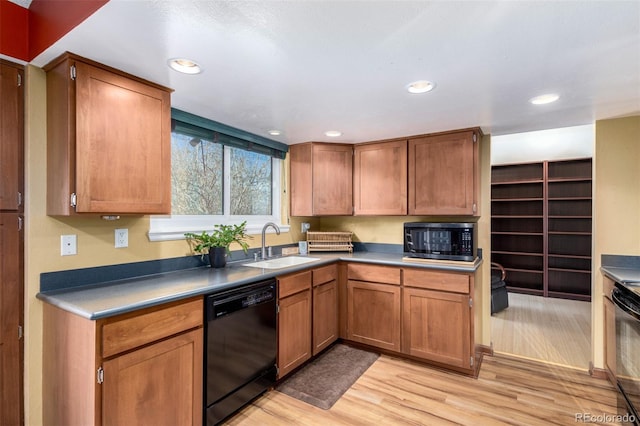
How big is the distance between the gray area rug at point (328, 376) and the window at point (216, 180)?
4.38ft

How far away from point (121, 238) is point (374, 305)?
2.13 metres

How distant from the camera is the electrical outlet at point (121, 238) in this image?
6.54 ft

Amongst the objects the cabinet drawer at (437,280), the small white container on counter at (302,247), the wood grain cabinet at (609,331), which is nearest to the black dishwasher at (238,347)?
the small white container on counter at (302,247)

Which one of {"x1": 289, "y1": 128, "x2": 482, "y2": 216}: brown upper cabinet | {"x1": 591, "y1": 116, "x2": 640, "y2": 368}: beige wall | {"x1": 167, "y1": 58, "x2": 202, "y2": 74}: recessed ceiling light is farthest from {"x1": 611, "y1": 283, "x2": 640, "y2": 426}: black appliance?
{"x1": 167, "y1": 58, "x2": 202, "y2": 74}: recessed ceiling light

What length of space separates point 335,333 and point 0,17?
10.2 ft

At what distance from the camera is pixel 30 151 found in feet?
5.43

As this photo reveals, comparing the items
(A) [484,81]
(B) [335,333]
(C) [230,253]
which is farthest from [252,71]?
(B) [335,333]

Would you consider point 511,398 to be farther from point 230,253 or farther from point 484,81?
point 230,253

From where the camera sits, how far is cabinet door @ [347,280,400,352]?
9.36ft

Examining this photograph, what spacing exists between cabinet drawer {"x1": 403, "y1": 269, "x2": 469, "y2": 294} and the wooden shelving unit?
3.09m

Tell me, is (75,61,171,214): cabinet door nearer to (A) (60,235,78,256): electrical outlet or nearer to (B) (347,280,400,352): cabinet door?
(A) (60,235,78,256): electrical outlet

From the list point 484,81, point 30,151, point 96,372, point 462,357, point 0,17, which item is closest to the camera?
point 96,372

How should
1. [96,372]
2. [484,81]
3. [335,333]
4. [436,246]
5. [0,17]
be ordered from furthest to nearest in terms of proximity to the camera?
[335,333], [436,246], [484,81], [0,17], [96,372]

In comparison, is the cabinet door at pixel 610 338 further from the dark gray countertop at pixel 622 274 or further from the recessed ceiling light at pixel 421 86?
the recessed ceiling light at pixel 421 86
